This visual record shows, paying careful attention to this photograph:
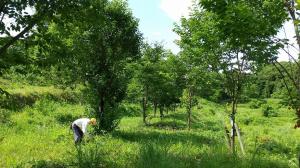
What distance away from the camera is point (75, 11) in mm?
7773

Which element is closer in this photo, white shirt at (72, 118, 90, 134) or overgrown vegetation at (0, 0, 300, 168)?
overgrown vegetation at (0, 0, 300, 168)

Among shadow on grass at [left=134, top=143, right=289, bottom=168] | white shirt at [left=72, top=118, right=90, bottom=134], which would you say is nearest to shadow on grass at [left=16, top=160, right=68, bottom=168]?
shadow on grass at [left=134, top=143, right=289, bottom=168]

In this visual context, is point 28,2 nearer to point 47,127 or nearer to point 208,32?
point 208,32

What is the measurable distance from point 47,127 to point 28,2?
12639 millimetres

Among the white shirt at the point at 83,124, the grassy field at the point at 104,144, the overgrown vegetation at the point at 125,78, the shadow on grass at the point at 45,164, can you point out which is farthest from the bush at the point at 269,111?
the shadow on grass at the point at 45,164

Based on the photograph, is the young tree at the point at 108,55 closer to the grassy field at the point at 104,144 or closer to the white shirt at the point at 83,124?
the grassy field at the point at 104,144

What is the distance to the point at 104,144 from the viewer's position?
1262 centimetres

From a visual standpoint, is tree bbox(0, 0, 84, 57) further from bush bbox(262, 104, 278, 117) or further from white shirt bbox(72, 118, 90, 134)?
bush bbox(262, 104, 278, 117)

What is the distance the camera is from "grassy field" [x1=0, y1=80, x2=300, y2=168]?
322 inches

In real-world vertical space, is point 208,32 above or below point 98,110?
above

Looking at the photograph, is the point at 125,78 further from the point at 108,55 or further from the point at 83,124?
the point at 83,124

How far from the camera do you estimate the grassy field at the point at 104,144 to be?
322 inches

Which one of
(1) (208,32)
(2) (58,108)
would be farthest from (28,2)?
(2) (58,108)

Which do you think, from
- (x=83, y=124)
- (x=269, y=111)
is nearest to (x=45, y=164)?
(x=83, y=124)
